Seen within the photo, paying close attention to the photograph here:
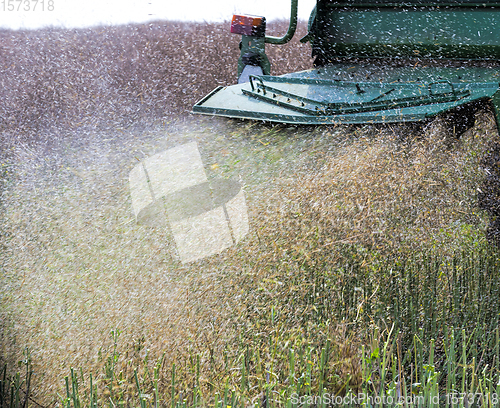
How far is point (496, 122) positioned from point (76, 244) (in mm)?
2712

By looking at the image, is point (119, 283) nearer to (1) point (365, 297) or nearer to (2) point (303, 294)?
(2) point (303, 294)

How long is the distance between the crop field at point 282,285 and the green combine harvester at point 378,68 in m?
0.11

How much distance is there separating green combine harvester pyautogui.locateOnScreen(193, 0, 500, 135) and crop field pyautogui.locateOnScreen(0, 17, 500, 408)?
113mm

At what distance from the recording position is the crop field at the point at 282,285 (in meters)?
2.05

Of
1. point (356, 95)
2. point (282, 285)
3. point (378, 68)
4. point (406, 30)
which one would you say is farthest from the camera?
point (406, 30)

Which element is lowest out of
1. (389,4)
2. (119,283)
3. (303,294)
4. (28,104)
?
(28,104)

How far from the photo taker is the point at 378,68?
12.2 feet

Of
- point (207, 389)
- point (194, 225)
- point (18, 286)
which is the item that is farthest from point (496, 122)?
point (18, 286)

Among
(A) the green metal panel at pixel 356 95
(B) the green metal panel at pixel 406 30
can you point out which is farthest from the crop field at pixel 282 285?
(B) the green metal panel at pixel 406 30

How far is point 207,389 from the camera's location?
207 cm

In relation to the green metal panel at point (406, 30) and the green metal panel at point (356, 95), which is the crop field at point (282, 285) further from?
the green metal panel at point (406, 30)

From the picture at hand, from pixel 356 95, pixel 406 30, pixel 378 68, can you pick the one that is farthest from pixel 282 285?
pixel 406 30

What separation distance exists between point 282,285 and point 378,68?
1.98 meters

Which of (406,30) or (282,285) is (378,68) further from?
(282,285)
